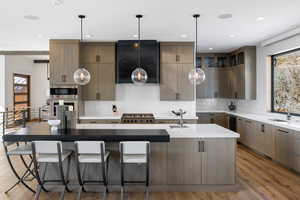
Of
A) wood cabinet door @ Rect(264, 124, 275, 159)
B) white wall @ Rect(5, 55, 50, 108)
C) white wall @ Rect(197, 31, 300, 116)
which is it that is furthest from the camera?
white wall @ Rect(5, 55, 50, 108)

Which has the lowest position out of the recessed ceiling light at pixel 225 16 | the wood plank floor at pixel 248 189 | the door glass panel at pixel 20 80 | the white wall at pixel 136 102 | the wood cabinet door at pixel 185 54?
the wood plank floor at pixel 248 189

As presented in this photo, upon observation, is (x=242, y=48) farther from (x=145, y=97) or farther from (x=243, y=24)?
(x=145, y=97)

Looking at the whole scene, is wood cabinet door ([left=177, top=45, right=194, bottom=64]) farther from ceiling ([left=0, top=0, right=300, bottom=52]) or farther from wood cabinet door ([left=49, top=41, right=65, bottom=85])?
wood cabinet door ([left=49, top=41, right=65, bottom=85])

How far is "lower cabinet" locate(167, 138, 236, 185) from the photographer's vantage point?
328 centimetres

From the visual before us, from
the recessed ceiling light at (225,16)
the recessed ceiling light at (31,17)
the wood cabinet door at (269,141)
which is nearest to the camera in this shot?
the recessed ceiling light at (225,16)

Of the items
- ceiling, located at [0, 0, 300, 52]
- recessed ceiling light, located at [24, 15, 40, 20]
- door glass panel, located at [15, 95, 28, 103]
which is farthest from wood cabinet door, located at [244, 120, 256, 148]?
door glass panel, located at [15, 95, 28, 103]

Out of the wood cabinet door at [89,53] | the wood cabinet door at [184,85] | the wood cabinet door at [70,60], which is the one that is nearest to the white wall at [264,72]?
the wood cabinet door at [184,85]

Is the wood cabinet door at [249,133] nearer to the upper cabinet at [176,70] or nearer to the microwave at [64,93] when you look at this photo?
the upper cabinet at [176,70]

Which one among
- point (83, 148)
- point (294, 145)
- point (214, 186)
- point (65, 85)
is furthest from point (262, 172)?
point (65, 85)

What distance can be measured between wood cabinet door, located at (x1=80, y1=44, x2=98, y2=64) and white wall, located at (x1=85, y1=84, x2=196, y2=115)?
40.0 inches

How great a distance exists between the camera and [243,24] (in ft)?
14.3

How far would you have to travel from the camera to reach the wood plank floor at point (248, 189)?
3.13 metres

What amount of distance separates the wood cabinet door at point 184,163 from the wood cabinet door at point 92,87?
3.25m

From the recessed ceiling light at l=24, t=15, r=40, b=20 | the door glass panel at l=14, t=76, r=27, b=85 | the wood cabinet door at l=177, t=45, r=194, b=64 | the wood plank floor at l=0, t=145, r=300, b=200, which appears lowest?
the wood plank floor at l=0, t=145, r=300, b=200
